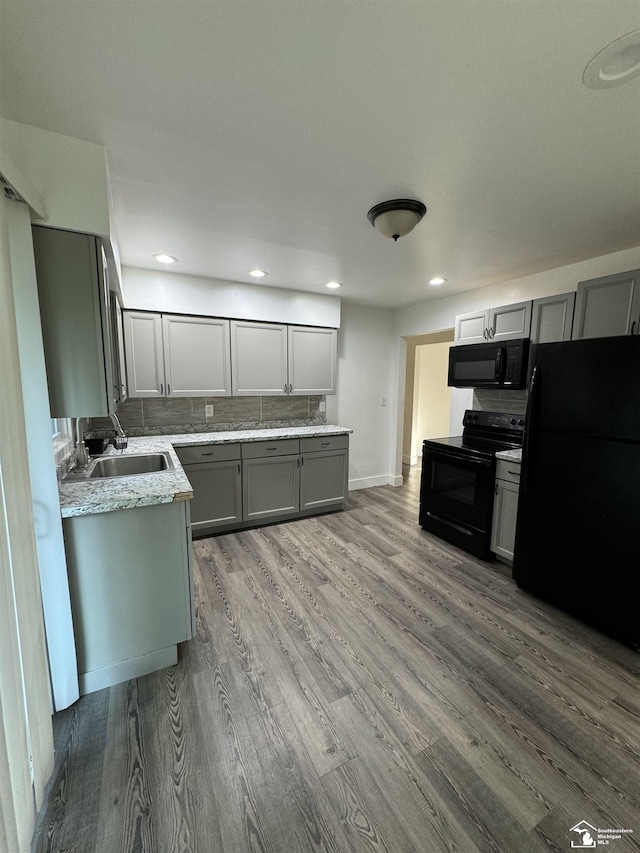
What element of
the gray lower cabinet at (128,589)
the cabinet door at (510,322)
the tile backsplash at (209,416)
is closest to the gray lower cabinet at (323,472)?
the tile backsplash at (209,416)

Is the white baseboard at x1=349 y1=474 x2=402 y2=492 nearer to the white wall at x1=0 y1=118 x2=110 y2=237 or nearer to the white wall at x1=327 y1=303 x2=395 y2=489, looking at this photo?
the white wall at x1=327 y1=303 x2=395 y2=489

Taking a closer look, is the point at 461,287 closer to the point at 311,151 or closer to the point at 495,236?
the point at 495,236

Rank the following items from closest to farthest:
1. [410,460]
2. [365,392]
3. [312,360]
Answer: [312,360] < [365,392] < [410,460]

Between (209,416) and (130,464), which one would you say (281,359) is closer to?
(209,416)

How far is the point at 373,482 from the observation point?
482 centimetres

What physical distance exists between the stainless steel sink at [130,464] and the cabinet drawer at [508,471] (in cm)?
244

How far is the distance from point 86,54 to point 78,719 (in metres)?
2.46

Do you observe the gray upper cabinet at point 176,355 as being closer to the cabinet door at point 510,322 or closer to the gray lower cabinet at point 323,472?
the gray lower cabinet at point 323,472

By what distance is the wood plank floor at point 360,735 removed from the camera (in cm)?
110

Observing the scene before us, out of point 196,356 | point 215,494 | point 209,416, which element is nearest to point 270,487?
point 215,494

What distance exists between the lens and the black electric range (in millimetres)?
2748

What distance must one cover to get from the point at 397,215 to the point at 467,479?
2.09m

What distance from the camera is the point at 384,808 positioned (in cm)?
115

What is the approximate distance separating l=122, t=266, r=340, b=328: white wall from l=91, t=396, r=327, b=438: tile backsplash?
88cm
